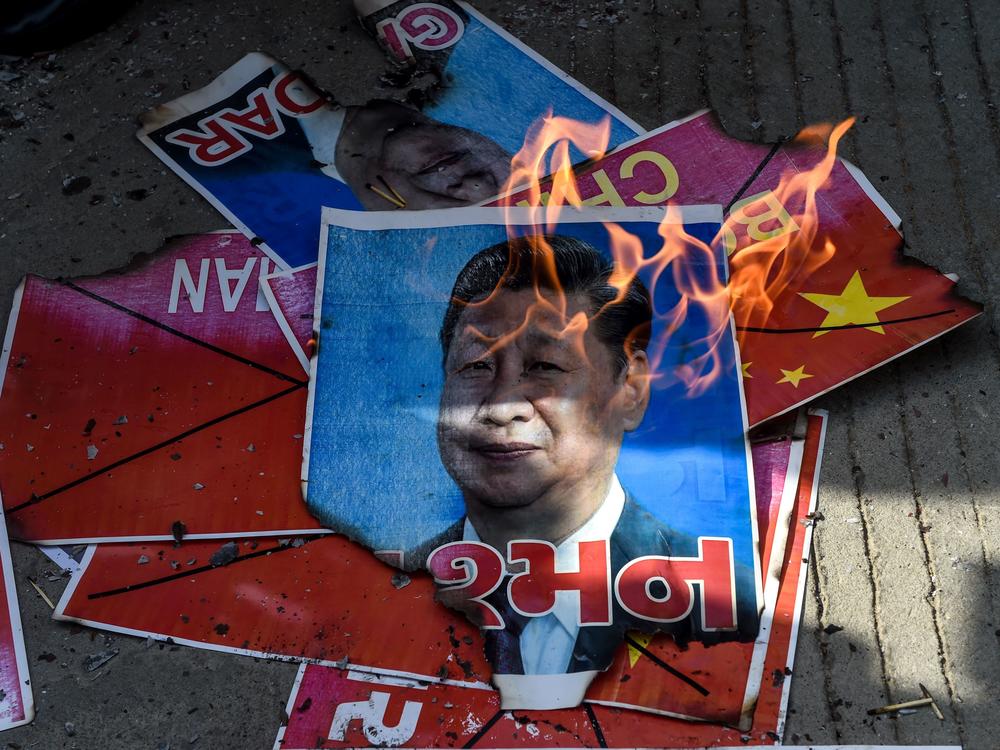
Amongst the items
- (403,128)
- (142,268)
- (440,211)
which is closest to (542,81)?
(403,128)

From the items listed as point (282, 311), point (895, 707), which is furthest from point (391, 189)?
point (895, 707)

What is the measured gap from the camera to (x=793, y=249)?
1.89m

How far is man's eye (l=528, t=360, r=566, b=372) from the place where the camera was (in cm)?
173

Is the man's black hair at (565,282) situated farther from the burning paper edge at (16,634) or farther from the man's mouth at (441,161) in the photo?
the burning paper edge at (16,634)

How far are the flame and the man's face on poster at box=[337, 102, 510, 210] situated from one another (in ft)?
0.26

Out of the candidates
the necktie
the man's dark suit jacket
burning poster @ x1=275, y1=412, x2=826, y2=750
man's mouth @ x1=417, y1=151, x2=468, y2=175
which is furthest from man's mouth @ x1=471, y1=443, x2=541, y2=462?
man's mouth @ x1=417, y1=151, x2=468, y2=175

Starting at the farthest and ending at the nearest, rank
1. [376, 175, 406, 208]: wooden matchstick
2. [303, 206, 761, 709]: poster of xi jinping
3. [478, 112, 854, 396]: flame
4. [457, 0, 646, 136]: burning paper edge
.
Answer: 1. [457, 0, 646, 136]: burning paper edge
2. [376, 175, 406, 208]: wooden matchstick
3. [478, 112, 854, 396]: flame
4. [303, 206, 761, 709]: poster of xi jinping

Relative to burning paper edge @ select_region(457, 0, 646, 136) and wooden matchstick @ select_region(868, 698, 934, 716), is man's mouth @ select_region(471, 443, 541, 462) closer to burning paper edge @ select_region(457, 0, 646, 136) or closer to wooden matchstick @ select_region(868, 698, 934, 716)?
wooden matchstick @ select_region(868, 698, 934, 716)

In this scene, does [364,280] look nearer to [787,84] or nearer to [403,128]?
[403,128]

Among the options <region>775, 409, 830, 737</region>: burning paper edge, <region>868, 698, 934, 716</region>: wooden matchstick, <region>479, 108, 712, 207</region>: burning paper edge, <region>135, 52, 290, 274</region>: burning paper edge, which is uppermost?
<region>135, 52, 290, 274</region>: burning paper edge

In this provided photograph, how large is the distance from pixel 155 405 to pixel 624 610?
3.18 feet

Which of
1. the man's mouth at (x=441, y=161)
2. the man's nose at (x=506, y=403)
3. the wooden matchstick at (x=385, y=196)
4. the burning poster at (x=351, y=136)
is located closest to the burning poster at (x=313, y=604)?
the man's nose at (x=506, y=403)

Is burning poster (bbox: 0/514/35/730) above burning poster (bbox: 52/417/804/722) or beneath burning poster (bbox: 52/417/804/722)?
above

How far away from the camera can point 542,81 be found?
221cm
